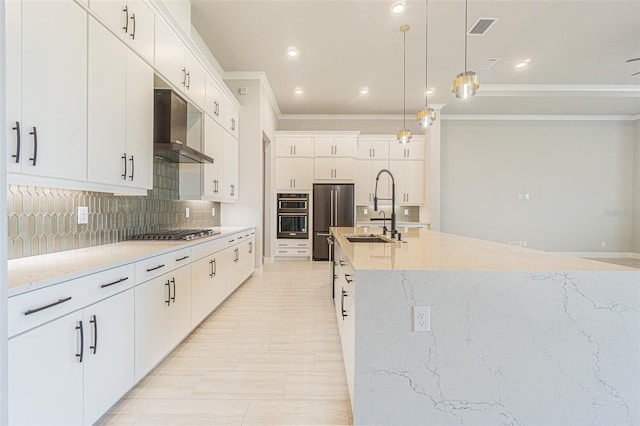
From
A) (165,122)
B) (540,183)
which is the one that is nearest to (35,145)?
(165,122)

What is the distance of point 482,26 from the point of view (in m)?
3.60

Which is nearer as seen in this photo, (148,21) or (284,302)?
(148,21)

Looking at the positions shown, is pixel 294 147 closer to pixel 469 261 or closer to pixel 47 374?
pixel 469 261

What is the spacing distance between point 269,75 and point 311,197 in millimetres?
2504

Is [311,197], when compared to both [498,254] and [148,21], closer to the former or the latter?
[148,21]

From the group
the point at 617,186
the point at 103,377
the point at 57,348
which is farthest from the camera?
the point at 617,186

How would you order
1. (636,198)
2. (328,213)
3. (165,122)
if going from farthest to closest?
(636,198) < (328,213) < (165,122)

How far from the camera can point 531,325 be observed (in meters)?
1.33

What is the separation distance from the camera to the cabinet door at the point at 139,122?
2135mm

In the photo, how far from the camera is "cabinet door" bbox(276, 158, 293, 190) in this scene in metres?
6.43

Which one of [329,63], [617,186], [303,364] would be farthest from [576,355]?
[617,186]

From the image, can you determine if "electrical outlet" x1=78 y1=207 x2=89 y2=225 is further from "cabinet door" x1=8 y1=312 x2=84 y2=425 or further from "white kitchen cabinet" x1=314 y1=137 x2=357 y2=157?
"white kitchen cabinet" x1=314 y1=137 x2=357 y2=157

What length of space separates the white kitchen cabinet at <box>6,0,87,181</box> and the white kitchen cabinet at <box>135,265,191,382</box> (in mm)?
805

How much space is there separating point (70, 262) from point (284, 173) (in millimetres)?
5044
